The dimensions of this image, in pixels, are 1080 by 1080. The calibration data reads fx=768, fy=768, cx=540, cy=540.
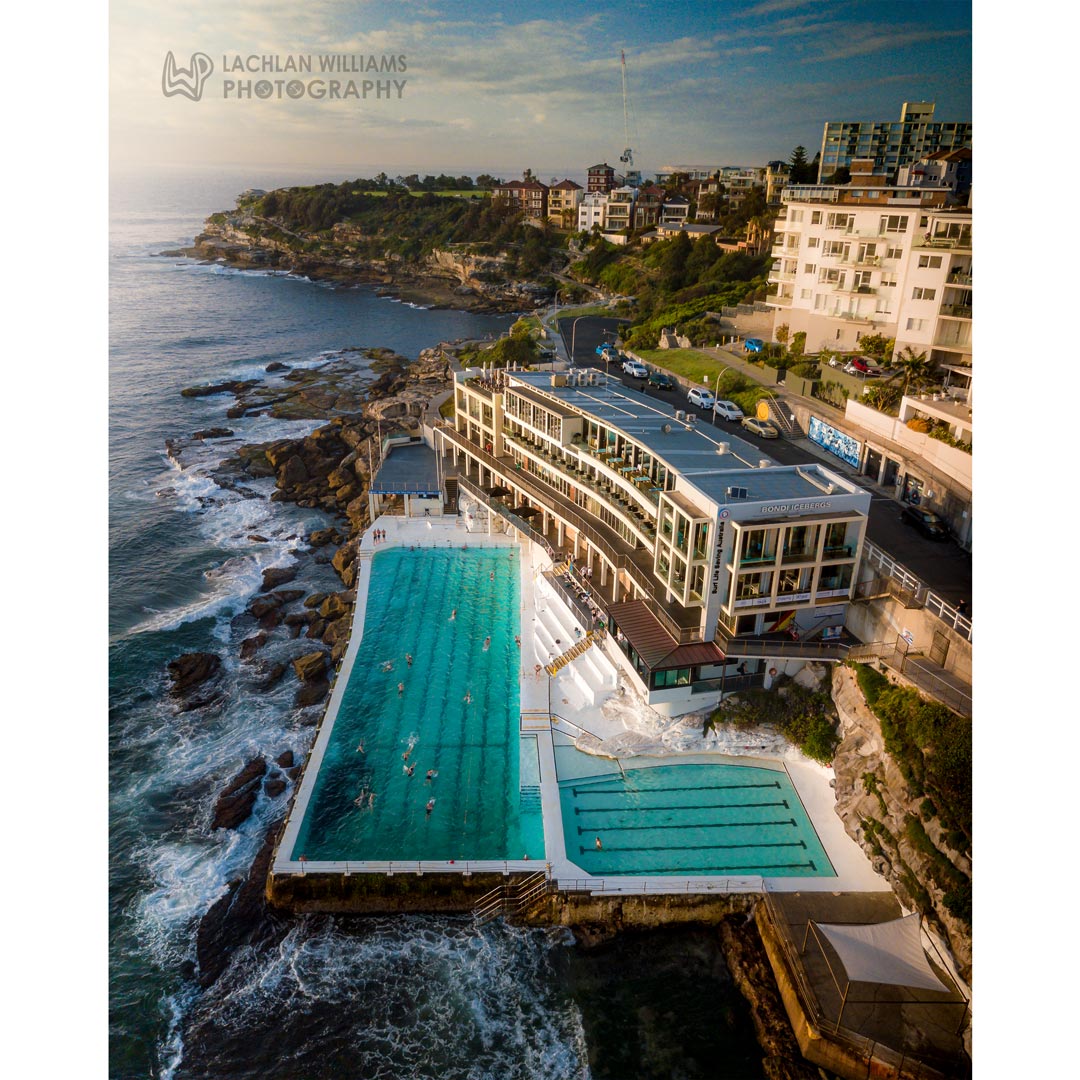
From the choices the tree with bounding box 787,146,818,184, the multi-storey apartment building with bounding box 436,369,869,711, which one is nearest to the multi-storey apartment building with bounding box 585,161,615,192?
the tree with bounding box 787,146,818,184

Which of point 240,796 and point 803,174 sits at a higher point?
point 803,174

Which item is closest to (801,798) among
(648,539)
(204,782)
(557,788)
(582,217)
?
(557,788)

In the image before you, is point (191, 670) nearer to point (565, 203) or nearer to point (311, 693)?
point (311, 693)

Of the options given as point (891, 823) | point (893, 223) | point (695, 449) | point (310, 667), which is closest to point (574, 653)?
point (695, 449)

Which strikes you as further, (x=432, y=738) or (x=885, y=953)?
(x=432, y=738)

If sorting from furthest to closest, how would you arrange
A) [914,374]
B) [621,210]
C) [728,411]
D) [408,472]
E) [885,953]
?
[621,210] < [408,472] < [728,411] < [914,374] < [885,953]

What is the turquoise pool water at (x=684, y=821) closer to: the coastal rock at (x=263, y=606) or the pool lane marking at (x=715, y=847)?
the pool lane marking at (x=715, y=847)

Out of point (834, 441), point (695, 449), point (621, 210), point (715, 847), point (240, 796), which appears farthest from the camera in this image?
point (621, 210)
